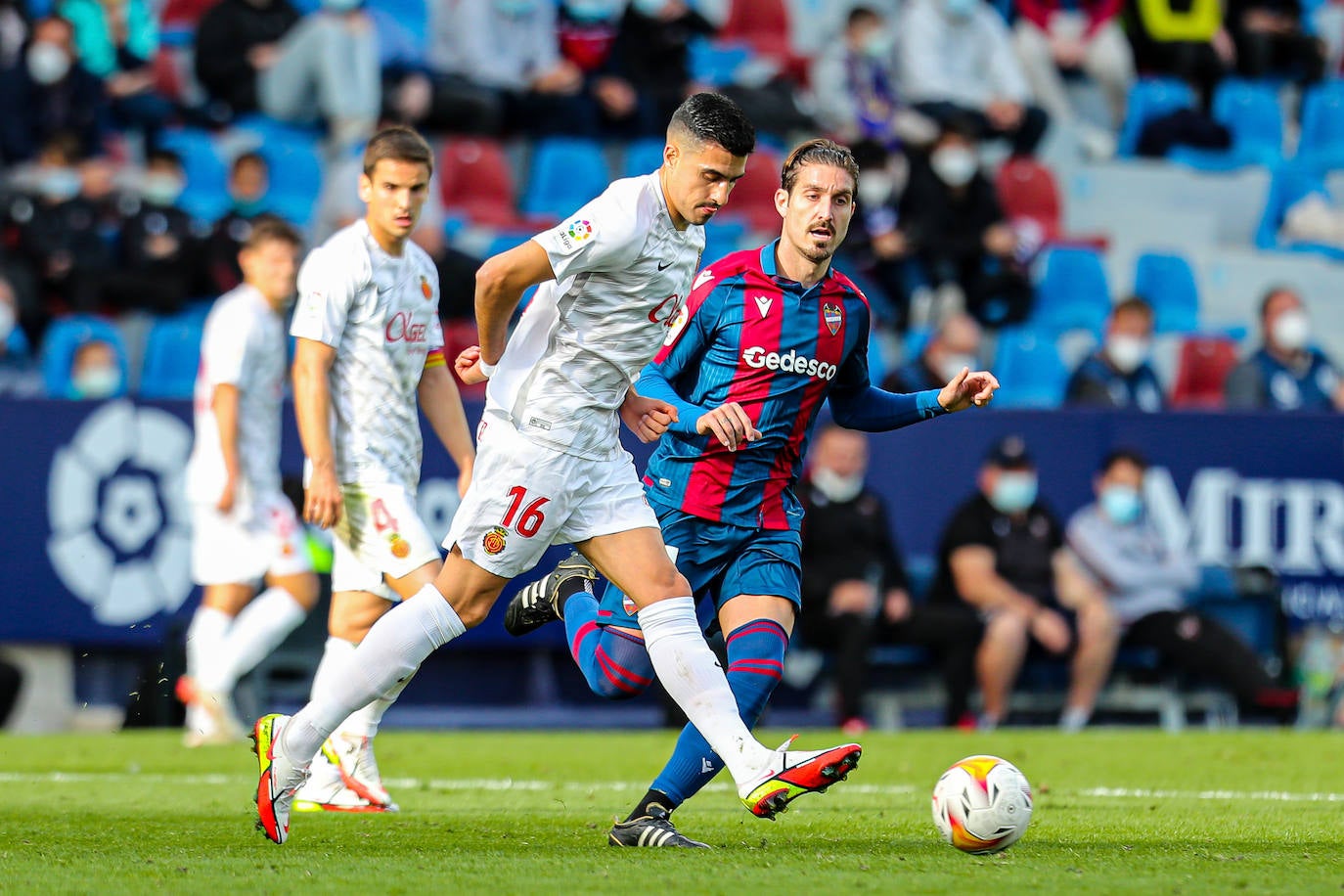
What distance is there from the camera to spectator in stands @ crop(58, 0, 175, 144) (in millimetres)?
14156

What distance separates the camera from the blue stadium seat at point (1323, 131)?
1850cm

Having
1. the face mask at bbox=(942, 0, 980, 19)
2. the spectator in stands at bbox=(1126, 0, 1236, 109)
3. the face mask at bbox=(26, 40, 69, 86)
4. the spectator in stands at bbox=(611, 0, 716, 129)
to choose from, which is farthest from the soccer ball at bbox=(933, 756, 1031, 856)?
the spectator in stands at bbox=(1126, 0, 1236, 109)

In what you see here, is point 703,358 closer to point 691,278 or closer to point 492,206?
point 691,278

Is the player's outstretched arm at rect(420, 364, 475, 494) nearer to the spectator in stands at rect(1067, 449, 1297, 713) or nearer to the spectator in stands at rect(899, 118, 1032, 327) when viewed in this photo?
the spectator in stands at rect(1067, 449, 1297, 713)

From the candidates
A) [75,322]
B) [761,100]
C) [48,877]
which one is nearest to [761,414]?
[48,877]

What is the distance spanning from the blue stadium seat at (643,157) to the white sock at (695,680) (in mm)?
9939

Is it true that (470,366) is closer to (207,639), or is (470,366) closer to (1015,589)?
(207,639)

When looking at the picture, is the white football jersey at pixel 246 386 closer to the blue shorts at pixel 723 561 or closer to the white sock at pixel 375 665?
the blue shorts at pixel 723 561

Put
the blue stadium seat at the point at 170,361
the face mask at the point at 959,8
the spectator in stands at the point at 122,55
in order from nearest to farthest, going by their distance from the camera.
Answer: the blue stadium seat at the point at 170,361, the spectator in stands at the point at 122,55, the face mask at the point at 959,8

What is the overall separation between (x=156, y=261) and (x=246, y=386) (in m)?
3.97

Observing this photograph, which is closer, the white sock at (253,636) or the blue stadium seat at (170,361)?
the white sock at (253,636)

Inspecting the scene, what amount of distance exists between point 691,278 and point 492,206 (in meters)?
9.62

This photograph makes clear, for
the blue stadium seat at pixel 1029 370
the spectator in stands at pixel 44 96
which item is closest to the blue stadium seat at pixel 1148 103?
the blue stadium seat at pixel 1029 370

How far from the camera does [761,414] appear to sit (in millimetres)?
5902
